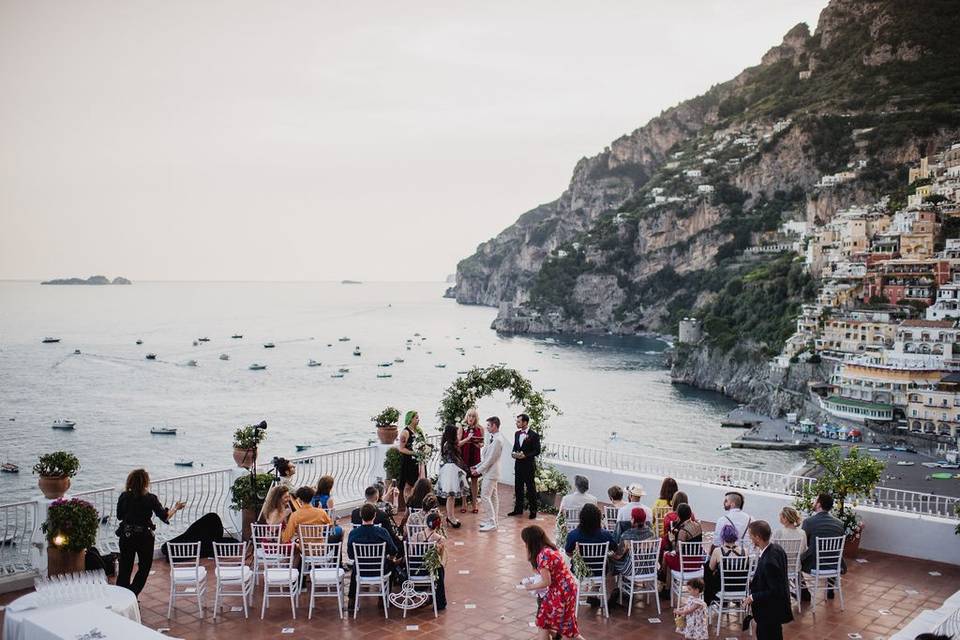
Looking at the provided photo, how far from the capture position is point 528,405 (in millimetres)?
11469

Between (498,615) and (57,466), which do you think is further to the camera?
(57,466)

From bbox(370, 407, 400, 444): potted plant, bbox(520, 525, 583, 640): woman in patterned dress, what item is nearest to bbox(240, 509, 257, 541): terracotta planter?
A: bbox(370, 407, 400, 444): potted plant

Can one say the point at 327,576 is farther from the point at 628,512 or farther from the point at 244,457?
the point at 628,512

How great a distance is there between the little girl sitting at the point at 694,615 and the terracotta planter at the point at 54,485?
608 centimetres

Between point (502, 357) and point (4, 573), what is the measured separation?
101 m

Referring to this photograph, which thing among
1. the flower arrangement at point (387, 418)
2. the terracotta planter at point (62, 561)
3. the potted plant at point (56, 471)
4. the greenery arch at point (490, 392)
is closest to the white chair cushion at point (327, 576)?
the terracotta planter at point (62, 561)

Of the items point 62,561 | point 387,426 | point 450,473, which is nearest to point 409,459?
point 450,473

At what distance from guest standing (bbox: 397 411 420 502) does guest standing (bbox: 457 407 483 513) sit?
64cm

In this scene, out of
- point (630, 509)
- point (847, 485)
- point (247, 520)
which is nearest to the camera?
point (630, 509)

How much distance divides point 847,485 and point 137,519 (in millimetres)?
7596

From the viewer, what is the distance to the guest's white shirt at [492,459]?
10273 mm

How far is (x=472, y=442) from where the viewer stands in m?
10.7

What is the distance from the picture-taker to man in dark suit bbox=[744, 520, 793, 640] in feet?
19.0

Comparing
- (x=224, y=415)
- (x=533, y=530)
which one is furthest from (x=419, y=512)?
(x=224, y=415)
